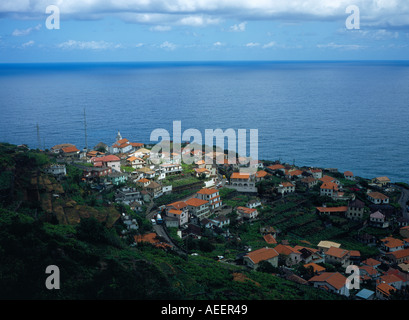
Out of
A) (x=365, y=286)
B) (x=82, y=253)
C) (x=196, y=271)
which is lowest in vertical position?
(x=365, y=286)

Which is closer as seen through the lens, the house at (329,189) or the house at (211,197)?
the house at (211,197)

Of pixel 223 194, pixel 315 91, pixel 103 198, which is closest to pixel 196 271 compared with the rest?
pixel 103 198

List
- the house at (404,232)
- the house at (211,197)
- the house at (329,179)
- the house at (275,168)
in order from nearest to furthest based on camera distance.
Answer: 1. the house at (404,232)
2. the house at (211,197)
3. the house at (329,179)
4. the house at (275,168)

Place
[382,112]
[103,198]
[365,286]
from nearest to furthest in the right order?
[365,286] < [103,198] < [382,112]

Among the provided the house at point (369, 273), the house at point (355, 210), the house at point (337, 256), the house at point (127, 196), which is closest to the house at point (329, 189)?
the house at point (355, 210)

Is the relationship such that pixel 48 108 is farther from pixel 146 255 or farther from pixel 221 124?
pixel 146 255

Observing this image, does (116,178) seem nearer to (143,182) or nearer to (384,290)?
(143,182)

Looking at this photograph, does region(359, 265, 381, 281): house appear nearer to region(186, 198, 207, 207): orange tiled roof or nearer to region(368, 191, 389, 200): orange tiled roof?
region(186, 198, 207, 207): orange tiled roof

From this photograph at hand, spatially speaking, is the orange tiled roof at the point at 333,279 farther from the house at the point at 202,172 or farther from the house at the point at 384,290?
the house at the point at 202,172
